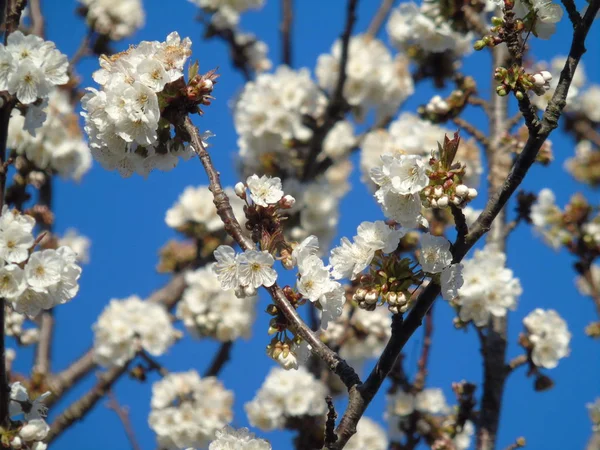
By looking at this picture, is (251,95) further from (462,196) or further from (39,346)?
(462,196)

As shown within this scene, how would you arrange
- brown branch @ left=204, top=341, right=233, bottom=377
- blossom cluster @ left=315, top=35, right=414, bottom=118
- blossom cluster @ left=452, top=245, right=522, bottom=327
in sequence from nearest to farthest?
blossom cluster @ left=452, top=245, right=522, bottom=327 → brown branch @ left=204, top=341, right=233, bottom=377 → blossom cluster @ left=315, top=35, right=414, bottom=118

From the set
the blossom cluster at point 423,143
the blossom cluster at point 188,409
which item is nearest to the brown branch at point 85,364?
the blossom cluster at point 188,409

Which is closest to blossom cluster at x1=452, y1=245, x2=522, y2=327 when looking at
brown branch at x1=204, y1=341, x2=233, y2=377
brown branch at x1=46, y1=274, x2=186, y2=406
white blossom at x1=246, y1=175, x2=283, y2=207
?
white blossom at x1=246, y1=175, x2=283, y2=207

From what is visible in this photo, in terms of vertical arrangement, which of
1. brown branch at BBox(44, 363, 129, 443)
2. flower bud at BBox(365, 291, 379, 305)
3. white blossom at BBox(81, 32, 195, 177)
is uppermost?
brown branch at BBox(44, 363, 129, 443)

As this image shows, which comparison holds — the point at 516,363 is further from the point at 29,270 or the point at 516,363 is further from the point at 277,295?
the point at 29,270

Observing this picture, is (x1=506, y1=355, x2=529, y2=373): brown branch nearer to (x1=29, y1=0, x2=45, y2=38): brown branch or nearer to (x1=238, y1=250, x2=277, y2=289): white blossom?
(x1=238, y1=250, x2=277, y2=289): white blossom

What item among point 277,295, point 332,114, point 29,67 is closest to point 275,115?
point 332,114
